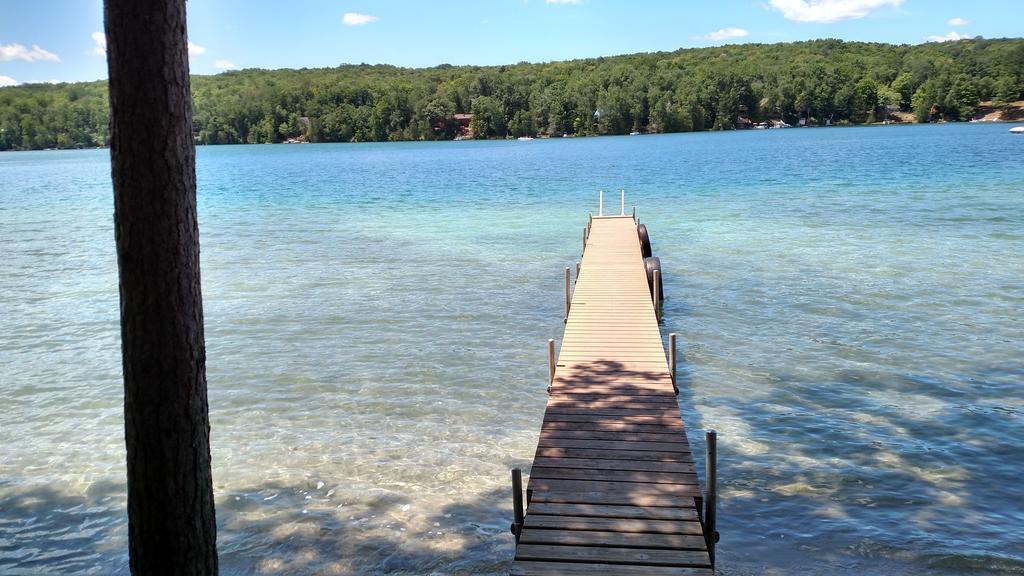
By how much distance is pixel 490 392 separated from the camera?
10922mm

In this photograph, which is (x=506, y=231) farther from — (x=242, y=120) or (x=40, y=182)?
(x=242, y=120)

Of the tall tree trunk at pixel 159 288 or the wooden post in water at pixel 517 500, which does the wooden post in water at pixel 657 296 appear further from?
the tall tree trunk at pixel 159 288

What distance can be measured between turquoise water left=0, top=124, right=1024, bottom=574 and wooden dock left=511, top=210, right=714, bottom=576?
2.50 ft

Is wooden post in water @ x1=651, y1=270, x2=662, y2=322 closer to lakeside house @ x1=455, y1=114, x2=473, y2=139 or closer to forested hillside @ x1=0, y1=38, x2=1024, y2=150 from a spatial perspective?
forested hillside @ x1=0, y1=38, x2=1024, y2=150

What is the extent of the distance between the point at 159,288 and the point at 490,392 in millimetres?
7613

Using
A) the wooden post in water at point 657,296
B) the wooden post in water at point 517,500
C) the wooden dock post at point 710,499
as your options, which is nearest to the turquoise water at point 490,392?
the wooden post in water at point 657,296

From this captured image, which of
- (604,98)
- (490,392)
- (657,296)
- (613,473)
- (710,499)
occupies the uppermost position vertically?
(604,98)

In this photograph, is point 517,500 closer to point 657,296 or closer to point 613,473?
point 613,473

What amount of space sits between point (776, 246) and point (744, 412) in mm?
13845

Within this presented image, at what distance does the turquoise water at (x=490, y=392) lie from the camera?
7.04m

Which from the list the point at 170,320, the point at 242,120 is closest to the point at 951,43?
the point at 242,120

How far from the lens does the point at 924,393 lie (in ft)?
33.9

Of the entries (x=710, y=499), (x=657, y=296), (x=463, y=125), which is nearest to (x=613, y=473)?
(x=710, y=499)

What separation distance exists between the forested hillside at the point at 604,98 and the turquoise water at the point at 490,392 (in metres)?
131
